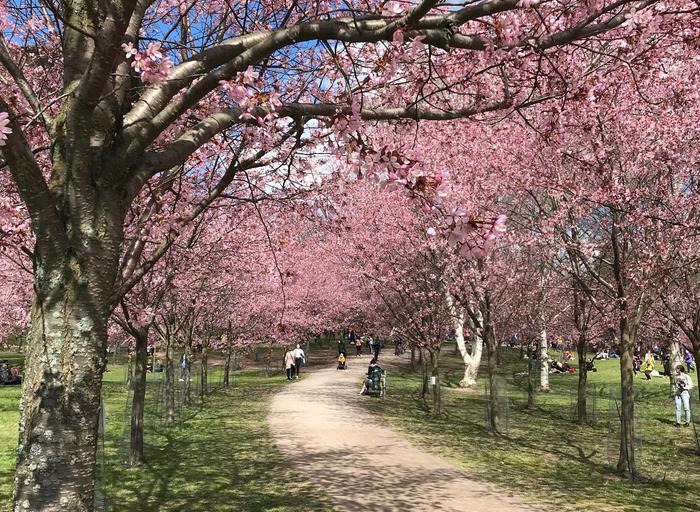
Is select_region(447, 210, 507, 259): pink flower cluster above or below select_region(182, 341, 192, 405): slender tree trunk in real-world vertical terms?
above

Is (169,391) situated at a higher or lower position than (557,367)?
higher

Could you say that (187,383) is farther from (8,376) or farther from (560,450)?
(8,376)

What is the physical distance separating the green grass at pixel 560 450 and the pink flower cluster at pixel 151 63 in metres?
8.10

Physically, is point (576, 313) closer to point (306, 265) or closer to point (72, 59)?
point (72, 59)

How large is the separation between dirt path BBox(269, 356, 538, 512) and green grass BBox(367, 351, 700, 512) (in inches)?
27.4

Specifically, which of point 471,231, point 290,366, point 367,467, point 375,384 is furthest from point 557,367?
point 471,231

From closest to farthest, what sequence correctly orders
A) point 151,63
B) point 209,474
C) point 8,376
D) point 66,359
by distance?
point 66,359 < point 151,63 < point 209,474 < point 8,376

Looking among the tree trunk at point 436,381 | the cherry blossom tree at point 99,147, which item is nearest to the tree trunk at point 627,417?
the tree trunk at point 436,381

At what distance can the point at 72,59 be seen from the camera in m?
3.96

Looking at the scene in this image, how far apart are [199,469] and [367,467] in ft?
10.2

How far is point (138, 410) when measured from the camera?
10328mm

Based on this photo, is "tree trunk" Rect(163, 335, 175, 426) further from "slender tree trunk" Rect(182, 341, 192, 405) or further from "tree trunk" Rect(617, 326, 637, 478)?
"tree trunk" Rect(617, 326, 637, 478)

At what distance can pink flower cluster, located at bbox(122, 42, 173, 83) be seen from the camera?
11.5 ft

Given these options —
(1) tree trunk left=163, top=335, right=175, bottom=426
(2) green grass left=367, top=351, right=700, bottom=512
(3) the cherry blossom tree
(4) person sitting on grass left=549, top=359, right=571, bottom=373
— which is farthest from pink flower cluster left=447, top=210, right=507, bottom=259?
(4) person sitting on grass left=549, top=359, right=571, bottom=373
